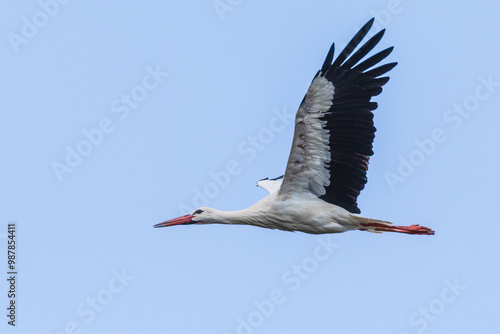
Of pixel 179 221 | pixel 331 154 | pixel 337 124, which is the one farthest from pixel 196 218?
pixel 337 124

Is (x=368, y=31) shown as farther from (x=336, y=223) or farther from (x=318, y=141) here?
(x=336, y=223)

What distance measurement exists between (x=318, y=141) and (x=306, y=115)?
1.45ft

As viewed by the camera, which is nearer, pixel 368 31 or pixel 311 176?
pixel 368 31

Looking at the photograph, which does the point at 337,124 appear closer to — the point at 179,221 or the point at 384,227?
the point at 384,227

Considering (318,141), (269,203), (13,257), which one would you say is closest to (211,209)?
(269,203)

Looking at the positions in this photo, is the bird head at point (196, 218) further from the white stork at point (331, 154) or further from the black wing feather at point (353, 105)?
the black wing feather at point (353, 105)

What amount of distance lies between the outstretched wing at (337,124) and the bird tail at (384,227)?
0.48m

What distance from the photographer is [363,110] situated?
567 inches

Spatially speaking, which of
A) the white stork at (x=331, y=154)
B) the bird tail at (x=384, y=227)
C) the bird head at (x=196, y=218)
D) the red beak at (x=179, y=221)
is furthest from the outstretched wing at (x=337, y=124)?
the red beak at (x=179, y=221)

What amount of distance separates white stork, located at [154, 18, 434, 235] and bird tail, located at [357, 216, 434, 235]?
0.01 meters

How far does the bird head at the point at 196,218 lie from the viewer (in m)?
15.7

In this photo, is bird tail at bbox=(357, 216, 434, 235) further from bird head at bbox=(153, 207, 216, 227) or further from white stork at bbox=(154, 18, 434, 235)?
bird head at bbox=(153, 207, 216, 227)

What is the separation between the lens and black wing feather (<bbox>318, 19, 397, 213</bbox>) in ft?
46.7

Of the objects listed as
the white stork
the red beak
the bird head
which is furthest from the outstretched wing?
the red beak
